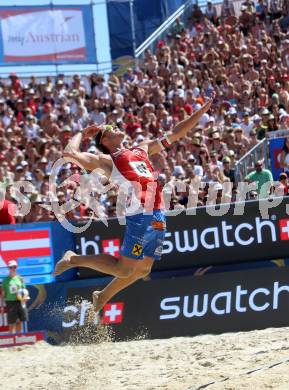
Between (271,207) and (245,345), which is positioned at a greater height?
(271,207)

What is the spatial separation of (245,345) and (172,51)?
12044 mm

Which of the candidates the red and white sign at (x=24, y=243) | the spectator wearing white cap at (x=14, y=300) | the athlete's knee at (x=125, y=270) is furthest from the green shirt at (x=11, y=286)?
the athlete's knee at (x=125, y=270)

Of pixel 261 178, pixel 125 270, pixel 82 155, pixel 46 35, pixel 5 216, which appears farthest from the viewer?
pixel 46 35

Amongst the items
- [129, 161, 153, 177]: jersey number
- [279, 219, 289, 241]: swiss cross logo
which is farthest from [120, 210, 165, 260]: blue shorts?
[279, 219, 289, 241]: swiss cross logo

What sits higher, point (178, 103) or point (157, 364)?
point (178, 103)

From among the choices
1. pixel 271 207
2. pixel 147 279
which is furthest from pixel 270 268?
pixel 147 279

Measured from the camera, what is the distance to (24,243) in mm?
Result: 12508

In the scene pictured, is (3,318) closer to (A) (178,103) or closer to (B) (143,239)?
(B) (143,239)

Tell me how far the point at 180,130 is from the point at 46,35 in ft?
44.9

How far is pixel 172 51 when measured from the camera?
20.3 meters

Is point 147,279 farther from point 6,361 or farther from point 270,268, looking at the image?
point 6,361

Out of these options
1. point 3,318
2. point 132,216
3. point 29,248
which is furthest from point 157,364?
point 29,248

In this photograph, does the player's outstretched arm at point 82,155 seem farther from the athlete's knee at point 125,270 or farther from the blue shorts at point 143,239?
the athlete's knee at point 125,270

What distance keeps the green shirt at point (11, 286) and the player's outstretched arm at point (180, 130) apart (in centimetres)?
419
